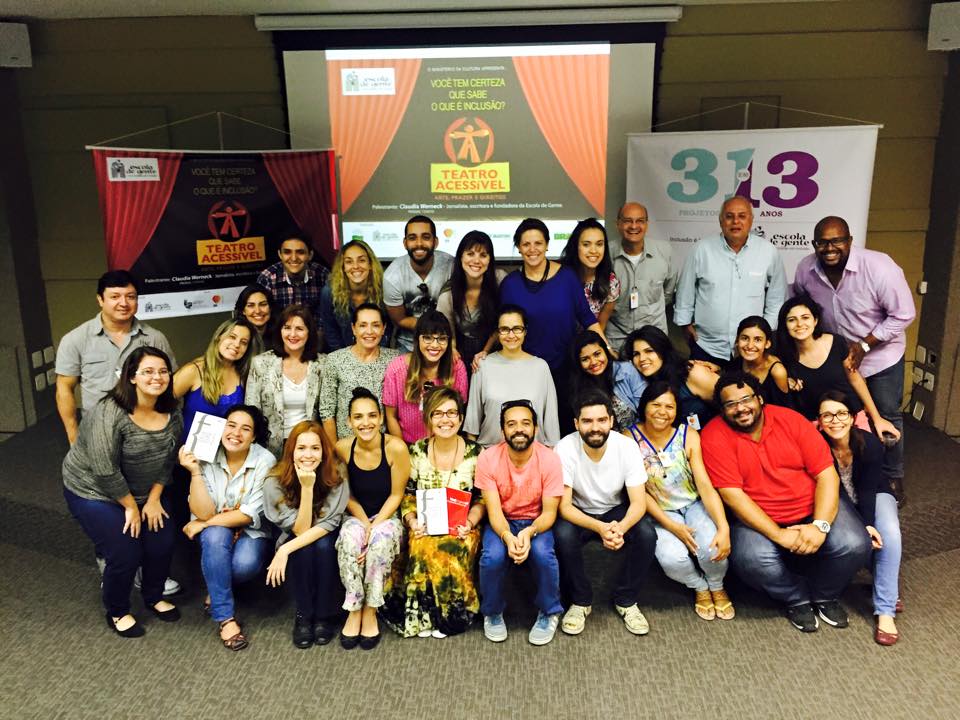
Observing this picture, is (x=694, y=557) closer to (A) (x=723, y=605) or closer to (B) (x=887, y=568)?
(A) (x=723, y=605)

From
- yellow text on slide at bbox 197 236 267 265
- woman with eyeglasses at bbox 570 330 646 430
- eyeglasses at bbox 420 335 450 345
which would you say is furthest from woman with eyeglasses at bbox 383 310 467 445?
yellow text on slide at bbox 197 236 267 265

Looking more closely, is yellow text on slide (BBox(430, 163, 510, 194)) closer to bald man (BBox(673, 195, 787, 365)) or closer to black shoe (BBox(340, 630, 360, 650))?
bald man (BBox(673, 195, 787, 365))

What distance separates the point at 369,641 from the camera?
2.77 meters

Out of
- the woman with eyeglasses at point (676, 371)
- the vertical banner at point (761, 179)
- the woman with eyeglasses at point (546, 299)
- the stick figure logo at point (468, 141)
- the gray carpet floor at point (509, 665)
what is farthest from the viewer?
the stick figure logo at point (468, 141)

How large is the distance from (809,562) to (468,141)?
2937mm

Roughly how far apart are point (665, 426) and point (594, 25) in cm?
254

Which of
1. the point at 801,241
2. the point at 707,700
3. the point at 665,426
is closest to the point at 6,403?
the point at 665,426

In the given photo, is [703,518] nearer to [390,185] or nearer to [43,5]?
[390,185]

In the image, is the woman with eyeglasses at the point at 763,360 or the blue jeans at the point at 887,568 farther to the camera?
the woman with eyeglasses at the point at 763,360

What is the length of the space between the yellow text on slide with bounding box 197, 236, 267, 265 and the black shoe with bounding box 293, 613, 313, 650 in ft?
7.25

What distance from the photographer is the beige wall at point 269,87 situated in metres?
4.21

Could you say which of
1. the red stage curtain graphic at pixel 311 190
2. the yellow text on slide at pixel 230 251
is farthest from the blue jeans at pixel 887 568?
the yellow text on slide at pixel 230 251

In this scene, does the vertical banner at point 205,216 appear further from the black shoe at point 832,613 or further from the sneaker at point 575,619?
the black shoe at point 832,613

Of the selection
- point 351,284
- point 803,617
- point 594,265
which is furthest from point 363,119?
point 803,617
